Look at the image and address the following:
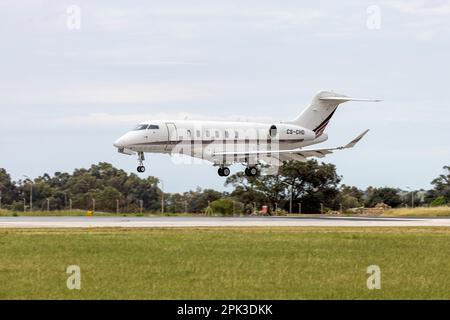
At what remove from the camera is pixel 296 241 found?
32.2 meters

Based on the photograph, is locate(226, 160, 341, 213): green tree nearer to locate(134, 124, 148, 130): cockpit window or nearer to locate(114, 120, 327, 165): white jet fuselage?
locate(114, 120, 327, 165): white jet fuselage

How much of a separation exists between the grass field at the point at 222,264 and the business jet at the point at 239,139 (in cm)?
2506

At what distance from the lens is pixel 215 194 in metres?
118

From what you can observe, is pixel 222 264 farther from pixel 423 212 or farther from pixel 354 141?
pixel 423 212

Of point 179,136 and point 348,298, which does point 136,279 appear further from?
point 179,136

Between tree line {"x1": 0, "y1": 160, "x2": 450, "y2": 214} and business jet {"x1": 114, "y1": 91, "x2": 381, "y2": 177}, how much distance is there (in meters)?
6.39

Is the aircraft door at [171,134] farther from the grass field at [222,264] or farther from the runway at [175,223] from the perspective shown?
the grass field at [222,264]

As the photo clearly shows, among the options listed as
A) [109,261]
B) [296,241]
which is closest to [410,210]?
[296,241]

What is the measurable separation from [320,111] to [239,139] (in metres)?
11.0

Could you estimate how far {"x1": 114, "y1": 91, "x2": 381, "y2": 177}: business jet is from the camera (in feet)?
206

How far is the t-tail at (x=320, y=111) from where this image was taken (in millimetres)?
76812

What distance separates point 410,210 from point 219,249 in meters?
42.9

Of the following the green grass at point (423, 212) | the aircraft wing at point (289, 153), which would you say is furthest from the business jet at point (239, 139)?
the green grass at point (423, 212)

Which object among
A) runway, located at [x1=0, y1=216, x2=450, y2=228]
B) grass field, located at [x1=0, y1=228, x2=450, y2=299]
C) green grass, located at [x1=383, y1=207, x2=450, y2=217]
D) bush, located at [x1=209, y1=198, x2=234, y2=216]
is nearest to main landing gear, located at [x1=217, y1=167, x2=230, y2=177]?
bush, located at [x1=209, y1=198, x2=234, y2=216]
